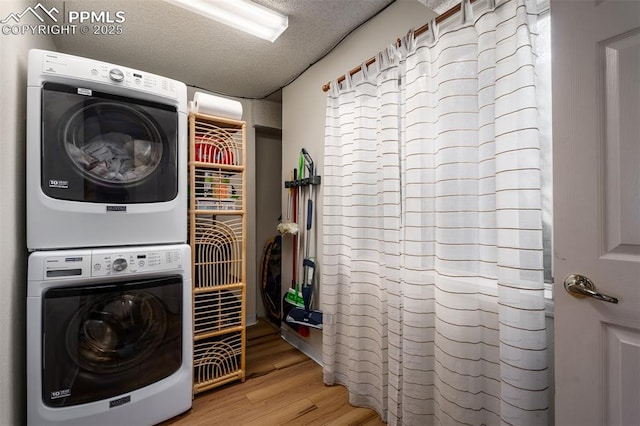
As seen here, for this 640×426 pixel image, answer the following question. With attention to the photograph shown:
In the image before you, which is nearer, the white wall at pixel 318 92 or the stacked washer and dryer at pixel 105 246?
the stacked washer and dryer at pixel 105 246

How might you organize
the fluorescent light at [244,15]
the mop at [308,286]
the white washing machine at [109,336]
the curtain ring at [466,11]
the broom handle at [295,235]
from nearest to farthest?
the curtain ring at [466,11], the white washing machine at [109,336], the fluorescent light at [244,15], the mop at [308,286], the broom handle at [295,235]

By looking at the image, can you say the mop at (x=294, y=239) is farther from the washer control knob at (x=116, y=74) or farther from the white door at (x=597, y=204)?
the white door at (x=597, y=204)

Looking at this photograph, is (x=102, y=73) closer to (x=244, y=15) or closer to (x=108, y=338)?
(x=244, y=15)

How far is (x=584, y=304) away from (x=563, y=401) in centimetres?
33

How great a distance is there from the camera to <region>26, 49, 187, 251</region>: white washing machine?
1.25 m

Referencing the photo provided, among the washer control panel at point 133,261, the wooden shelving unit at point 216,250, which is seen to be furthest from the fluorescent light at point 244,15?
the washer control panel at point 133,261

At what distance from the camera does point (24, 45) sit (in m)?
1.36

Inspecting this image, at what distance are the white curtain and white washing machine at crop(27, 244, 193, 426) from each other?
103 cm

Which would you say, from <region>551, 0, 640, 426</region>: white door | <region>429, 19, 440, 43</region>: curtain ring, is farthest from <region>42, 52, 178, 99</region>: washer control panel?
<region>551, 0, 640, 426</region>: white door

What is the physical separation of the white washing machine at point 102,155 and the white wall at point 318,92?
1.06 m

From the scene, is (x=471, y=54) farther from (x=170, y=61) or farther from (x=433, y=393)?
(x=170, y=61)

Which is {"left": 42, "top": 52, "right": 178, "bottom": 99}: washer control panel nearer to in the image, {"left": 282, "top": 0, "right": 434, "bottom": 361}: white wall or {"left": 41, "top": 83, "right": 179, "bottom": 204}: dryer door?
{"left": 41, "top": 83, "right": 179, "bottom": 204}: dryer door

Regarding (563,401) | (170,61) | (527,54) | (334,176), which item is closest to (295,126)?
(334,176)

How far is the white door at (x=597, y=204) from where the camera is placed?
71cm
